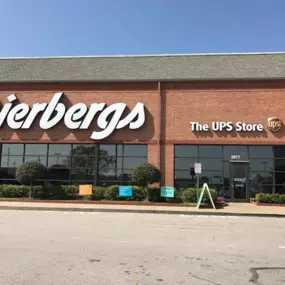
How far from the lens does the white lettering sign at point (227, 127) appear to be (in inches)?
942

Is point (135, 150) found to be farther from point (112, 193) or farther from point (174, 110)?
point (112, 193)

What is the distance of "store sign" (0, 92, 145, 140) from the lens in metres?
24.9

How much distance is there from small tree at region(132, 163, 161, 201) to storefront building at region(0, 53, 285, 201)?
2.22m

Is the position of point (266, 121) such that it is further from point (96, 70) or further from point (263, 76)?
point (96, 70)

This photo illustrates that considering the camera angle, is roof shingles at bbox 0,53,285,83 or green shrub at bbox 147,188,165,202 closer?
green shrub at bbox 147,188,165,202

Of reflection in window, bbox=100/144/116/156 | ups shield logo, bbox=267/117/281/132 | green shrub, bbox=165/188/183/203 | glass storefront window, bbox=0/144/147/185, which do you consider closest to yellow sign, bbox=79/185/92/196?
glass storefront window, bbox=0/144/147/185

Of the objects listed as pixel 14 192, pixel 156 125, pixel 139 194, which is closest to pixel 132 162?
pixel 156 125

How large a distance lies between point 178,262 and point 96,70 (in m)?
21.5

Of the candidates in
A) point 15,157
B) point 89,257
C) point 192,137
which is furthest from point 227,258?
point 15,157

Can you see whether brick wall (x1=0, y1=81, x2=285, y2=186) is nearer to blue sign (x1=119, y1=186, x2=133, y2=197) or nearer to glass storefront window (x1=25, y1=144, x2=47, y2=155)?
glass storefront window (x1=25, y1=144, x2=47, y2=155)

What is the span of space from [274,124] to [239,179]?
13.1ft

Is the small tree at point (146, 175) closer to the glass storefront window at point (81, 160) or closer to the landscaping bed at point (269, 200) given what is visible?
the glass storefront window at point (81, 160)

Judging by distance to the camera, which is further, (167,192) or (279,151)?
(279,151)

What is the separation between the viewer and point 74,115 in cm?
2522
